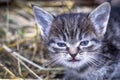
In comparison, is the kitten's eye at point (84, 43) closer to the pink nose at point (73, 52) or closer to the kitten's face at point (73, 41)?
the kitten's face at point (73, 41)

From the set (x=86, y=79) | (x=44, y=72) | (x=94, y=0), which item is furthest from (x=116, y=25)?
(x=94, y=0)

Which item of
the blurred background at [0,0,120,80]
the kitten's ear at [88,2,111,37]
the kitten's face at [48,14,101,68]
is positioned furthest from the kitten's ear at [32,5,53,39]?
the kitten's ear at [88,2,111,37]

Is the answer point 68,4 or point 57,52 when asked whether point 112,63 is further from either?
point 68,4

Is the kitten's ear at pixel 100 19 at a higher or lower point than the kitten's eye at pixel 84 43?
higher

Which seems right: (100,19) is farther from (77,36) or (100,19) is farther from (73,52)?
(73,52)

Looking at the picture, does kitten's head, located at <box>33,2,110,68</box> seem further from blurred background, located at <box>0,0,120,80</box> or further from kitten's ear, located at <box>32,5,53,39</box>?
blurred background, located at <box>0,0,120,80</box>

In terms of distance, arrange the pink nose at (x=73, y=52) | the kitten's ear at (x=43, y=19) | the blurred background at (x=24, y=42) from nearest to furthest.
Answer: the pink nose at (x=73, y=52) < the kitten's ear at (x=43, y=19) < the blurred background at (x=24, y=42)

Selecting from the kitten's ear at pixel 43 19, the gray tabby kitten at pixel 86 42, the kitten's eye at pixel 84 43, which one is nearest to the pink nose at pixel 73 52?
the gray tabby kitten at pixel 86 42

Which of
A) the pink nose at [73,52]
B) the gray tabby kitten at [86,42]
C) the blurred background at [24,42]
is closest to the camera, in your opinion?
the pink nose at [73,52]
